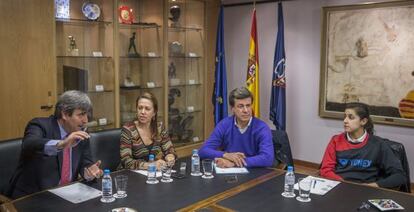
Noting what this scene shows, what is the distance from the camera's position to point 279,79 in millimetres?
4730

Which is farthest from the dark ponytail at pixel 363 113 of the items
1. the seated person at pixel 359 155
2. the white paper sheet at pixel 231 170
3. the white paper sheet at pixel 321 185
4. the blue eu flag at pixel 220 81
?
the blue eu flag at pixel 220 81

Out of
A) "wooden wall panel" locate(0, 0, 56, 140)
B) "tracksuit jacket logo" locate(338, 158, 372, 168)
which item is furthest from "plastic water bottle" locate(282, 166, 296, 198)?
"wooden wall panel" locate(0, 0, 56, 140)

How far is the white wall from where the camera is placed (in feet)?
15.4

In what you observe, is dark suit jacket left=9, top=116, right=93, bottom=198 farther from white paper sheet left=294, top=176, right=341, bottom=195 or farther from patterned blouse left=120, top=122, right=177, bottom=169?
white paper sheet left=294, top=176, right=341, bottom=195

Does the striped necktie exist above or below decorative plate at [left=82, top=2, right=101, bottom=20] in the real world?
below

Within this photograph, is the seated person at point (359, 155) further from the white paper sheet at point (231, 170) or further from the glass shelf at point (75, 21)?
the glass shelf at point (75, 21)

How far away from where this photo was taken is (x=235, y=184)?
2.14m

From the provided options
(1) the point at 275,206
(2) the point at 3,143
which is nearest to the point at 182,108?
(2) the point at 3,143

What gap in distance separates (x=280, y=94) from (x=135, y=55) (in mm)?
1846

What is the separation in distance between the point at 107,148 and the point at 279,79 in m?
2.62

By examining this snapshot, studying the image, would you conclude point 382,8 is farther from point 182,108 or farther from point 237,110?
point 182,108

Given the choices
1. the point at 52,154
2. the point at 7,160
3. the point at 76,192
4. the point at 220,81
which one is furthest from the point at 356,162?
the point at 220,81

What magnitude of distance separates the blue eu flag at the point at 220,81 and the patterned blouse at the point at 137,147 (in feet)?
7.81

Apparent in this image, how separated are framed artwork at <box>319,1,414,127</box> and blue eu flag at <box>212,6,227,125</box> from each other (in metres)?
1.26
